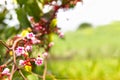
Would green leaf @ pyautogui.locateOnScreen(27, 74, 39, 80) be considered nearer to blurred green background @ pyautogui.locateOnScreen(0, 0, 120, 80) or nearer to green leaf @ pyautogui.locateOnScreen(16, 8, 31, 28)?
green leaf @ pyautogui.locateOnScreen(16, 8, 31, 28)

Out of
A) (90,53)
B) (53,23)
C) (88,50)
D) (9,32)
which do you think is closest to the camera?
(53,23)

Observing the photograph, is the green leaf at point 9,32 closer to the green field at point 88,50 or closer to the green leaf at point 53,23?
the green leaf at point 53,23

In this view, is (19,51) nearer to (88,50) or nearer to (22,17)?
(22,17)

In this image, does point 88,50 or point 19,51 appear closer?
point 19,51

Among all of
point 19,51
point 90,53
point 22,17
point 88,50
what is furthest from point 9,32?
point 88,50

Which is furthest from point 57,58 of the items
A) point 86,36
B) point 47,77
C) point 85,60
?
point 47,77

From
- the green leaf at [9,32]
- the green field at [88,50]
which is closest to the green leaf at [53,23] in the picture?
the green leaf at [9,32]

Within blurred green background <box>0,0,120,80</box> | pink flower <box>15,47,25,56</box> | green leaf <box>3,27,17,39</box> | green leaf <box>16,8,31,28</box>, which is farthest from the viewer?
blurred green background <box>0,0,120,80</box>

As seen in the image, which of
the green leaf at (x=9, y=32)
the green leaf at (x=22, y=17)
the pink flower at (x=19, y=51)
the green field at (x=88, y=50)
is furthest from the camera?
the green field at (x=88, y=50)

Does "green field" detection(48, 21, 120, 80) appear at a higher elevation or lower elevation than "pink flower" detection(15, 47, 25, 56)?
higher

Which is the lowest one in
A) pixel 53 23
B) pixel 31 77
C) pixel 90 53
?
pixel 31 77

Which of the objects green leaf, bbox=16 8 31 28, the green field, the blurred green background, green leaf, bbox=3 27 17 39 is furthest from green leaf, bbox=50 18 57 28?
the green field

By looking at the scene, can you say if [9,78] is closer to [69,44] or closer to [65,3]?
[65,3]

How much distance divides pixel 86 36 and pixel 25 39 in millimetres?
6098
